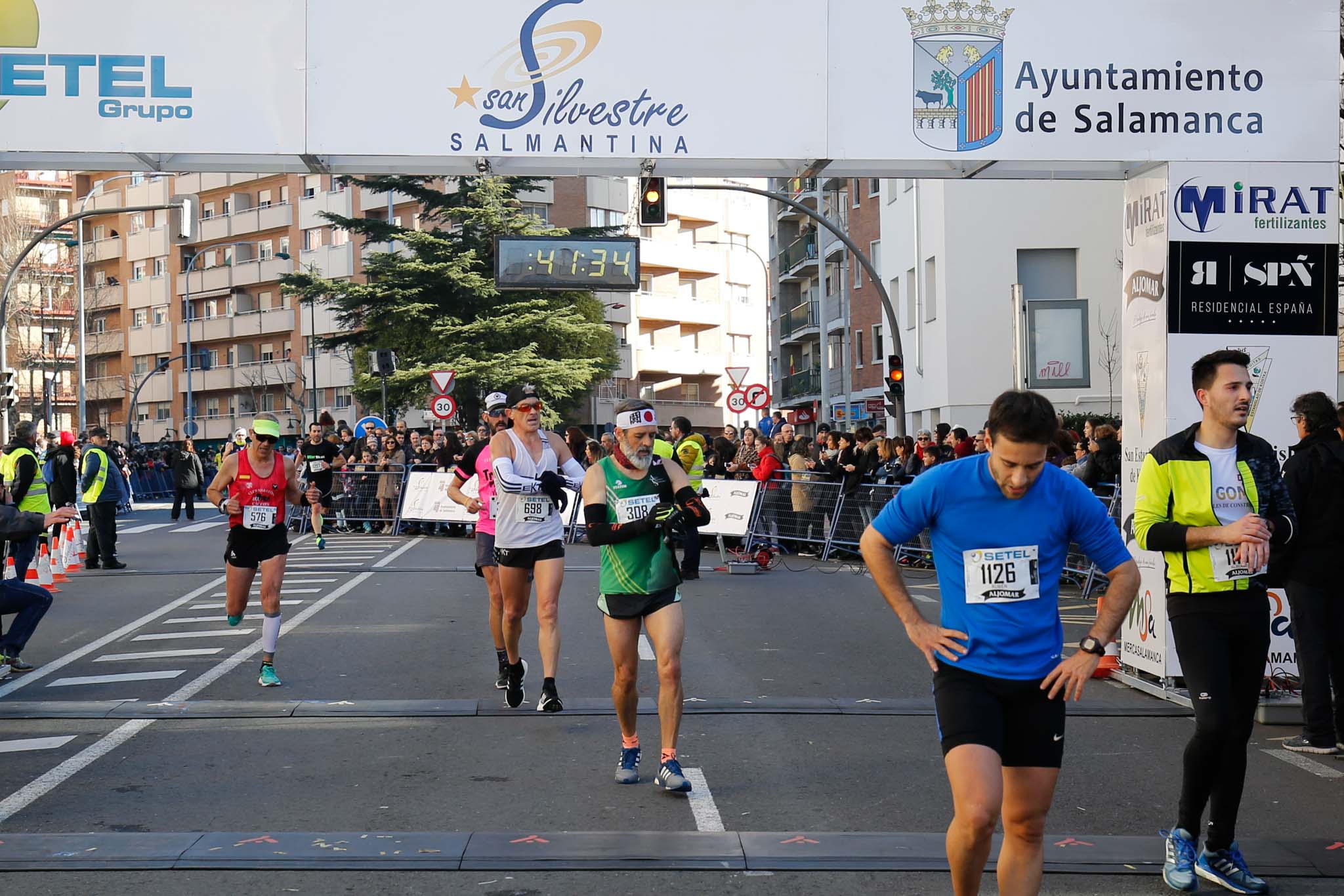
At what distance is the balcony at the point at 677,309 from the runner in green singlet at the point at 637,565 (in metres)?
72.0

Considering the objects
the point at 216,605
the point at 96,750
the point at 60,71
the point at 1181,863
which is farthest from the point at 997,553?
the point at 216,605

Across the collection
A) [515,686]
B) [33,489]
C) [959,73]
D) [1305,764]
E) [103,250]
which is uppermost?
[103,250]

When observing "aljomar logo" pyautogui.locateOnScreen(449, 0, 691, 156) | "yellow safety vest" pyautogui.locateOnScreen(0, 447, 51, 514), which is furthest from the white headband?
"yellow safety vest" pyautogui.locateOnScreen(0, 447, 51, 514)

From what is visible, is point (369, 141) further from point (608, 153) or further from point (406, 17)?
point (608, 153)

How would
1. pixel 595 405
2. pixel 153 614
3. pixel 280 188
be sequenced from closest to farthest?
1. pixel 153 614
2. pixel 595 405
3. pixel 280 188

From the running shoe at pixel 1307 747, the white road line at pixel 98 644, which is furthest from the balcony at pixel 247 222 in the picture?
the running shoe at pixel 1307 747

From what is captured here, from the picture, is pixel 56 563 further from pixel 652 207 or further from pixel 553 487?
pixel 553 487

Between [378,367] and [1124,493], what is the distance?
30.7m

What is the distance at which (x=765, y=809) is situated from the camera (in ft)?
23.9

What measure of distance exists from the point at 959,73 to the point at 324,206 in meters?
76.9

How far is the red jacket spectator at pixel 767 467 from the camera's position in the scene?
23.5m

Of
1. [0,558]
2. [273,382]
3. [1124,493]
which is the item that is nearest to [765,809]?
[1124,493]

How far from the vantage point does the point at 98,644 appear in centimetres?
1373

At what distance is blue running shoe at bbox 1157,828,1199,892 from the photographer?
591 centimetres
